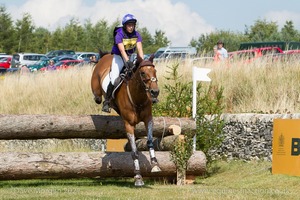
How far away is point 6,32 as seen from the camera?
74500mm

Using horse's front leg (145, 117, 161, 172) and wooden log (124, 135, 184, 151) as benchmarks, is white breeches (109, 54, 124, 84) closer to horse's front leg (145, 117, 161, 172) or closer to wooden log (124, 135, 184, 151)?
horse's front leg (145, 117, 161, 172)

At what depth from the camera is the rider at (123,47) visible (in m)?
14.4

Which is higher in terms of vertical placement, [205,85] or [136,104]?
[205,85]

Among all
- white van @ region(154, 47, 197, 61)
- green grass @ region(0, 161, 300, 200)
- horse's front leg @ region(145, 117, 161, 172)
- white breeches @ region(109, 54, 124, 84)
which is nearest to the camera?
green grass @ region(0, 161, 300, 200)

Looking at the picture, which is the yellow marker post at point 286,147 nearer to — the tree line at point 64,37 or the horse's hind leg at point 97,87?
the horse's hind leg at point 97,87

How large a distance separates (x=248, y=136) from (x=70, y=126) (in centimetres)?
400

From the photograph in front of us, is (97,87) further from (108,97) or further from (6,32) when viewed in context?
(6,32)

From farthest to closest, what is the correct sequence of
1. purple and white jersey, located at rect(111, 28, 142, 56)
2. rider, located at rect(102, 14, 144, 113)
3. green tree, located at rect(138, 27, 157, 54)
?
1. green tree, located at rect(138, 27, 157, 54)
2. purple and white jersey, located at rect(111, 28, 142, 56)
3. rider, located at rect(102, 14, 144, 113)

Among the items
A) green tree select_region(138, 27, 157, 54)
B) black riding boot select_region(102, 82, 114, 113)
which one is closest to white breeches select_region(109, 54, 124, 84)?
black riding boot select_region(102, 82, 114, 113)

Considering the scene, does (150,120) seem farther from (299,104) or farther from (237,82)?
(237,82)

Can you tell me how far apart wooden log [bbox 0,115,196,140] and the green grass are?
0.94 m

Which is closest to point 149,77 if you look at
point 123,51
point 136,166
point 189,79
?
point 123,51

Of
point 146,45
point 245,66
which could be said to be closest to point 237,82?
point 245,66

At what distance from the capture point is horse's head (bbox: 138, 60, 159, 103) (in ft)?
43.4
